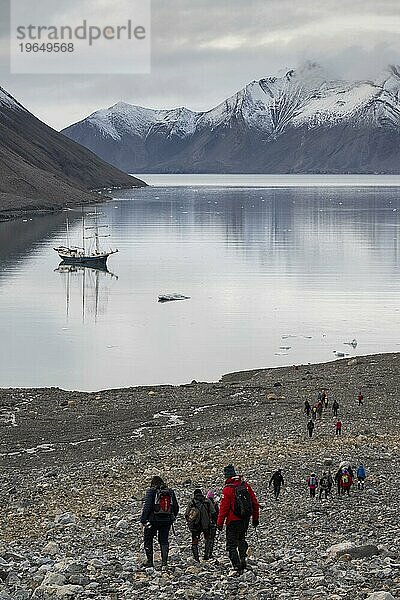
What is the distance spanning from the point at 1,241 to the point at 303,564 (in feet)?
313

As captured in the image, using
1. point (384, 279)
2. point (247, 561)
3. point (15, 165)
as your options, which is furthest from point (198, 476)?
point (15, 165)

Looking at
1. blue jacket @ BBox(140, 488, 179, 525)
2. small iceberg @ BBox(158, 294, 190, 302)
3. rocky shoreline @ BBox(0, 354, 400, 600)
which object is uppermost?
small iceberg @ BBox(158, 294, 190, 302)

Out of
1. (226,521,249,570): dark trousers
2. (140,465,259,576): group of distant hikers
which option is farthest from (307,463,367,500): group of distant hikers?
(226,521,249,570): dark trousers

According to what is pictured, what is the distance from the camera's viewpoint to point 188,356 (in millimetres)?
45281

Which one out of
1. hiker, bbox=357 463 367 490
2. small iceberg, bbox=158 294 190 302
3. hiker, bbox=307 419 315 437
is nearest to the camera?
hiker, bbox=357 463 367 490

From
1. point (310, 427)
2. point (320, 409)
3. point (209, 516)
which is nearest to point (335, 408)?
point (320, 409)

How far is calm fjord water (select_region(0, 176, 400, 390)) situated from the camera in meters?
44.2

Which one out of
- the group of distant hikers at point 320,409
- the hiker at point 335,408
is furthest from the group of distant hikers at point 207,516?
the hiker at point 335,408

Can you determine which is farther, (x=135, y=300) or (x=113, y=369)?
(x=135, y=300)

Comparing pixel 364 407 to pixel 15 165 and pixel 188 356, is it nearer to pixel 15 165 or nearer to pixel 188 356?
pixel 188 356

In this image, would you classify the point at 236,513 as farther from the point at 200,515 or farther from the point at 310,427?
the point at 310,427

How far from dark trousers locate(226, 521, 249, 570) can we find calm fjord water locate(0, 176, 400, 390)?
1009 inches

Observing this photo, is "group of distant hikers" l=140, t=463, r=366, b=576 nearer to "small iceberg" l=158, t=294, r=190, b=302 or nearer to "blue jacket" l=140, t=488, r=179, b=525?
"blue jacket" l=140, t=488, r=179, b=525

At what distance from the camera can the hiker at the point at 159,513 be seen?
552 inches
